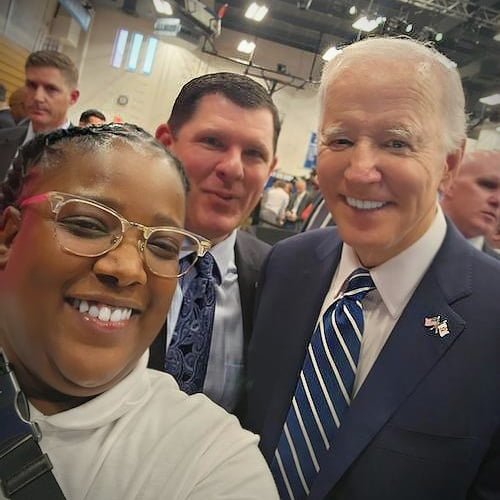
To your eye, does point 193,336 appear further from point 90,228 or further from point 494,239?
point 494,239

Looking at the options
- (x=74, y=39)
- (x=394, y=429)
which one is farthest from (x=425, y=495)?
(x=74, y=39)

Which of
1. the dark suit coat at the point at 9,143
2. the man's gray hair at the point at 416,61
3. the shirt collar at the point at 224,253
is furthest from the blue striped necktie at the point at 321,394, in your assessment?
the dark suit coat at the point at 9,143

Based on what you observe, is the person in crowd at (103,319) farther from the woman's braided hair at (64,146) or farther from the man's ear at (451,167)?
the man's ear at (451,167)

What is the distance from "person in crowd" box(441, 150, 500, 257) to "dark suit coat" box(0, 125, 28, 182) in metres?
0.62

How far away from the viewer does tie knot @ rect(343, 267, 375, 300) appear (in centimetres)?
81

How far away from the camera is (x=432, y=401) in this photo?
709mm

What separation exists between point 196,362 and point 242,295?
15 cm

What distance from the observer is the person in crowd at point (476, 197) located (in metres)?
0.80

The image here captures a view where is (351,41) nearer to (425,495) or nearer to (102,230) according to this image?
(102,230)

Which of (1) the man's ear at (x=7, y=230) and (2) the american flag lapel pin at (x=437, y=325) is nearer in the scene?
(1) the man's ear at (x=7, y=230)

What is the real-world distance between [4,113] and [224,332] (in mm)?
394

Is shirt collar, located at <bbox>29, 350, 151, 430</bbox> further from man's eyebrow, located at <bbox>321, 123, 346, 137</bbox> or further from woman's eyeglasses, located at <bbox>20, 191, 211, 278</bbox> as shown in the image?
man's eyebrow, located at <bbox>321, 123, 346, 137</bbox>

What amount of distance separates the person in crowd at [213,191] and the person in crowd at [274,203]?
240 mm

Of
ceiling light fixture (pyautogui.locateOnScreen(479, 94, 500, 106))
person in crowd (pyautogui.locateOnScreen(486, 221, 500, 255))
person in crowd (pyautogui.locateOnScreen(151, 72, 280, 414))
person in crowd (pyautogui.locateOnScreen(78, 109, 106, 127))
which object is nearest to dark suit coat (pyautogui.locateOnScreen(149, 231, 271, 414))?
person in crowd (pyautogui.locateOnScreen(151, 72, 280, 414))
